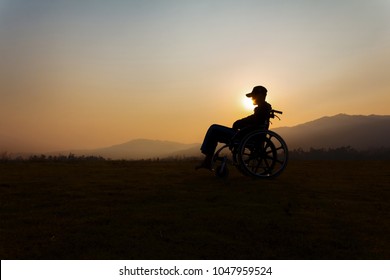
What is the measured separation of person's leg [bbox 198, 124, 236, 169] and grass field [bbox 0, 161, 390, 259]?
569 mm

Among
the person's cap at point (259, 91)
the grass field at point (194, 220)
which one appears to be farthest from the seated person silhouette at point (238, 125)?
the grass field at point (194, 220)

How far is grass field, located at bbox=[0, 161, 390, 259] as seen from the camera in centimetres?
355

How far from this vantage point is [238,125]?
7.82 metres

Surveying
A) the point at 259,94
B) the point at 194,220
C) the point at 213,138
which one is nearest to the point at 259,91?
the point at 259,94

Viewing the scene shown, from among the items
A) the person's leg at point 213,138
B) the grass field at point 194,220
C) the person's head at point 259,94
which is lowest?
the grass field at point 194,220

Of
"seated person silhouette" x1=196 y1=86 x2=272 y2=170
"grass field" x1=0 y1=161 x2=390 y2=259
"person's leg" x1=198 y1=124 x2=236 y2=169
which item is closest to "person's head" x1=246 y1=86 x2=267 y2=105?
"seated person silhouette" x1=196 y1=86 x2=272 y2=170

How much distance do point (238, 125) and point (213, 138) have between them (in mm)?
547

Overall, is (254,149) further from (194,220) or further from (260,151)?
(194,220)

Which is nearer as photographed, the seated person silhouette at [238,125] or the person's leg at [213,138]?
the seated person silhouette at [238,125]

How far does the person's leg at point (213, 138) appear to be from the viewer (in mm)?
7863

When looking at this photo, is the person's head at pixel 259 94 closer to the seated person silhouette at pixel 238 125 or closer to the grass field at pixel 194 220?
the seated person silhouette at pixel 238 125

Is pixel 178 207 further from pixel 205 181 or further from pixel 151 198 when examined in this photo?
pixel 205 181

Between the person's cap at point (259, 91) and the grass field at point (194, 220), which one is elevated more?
the person's cap at point (259, 91)

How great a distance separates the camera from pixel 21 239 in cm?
386
